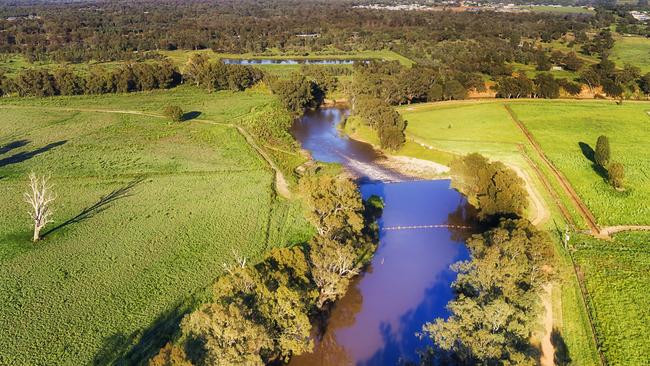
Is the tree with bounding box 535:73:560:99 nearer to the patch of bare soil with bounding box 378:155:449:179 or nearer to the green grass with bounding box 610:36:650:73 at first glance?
the green grass with bounding box 610:36:650:73

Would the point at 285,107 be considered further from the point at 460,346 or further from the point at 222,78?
the point at 460,346

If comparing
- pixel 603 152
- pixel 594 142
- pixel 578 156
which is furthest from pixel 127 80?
pixel 603 152

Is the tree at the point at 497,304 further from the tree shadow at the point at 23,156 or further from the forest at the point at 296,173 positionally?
the tree shadow at the point at 23,156

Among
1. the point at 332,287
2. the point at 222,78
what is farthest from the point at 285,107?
the point at 332,287

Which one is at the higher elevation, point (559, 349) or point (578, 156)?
point (578, 156)

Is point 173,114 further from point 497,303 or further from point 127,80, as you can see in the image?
point 497,303

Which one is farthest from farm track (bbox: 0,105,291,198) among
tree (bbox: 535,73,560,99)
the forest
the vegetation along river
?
tree (bbox: 535,73,560,99)
